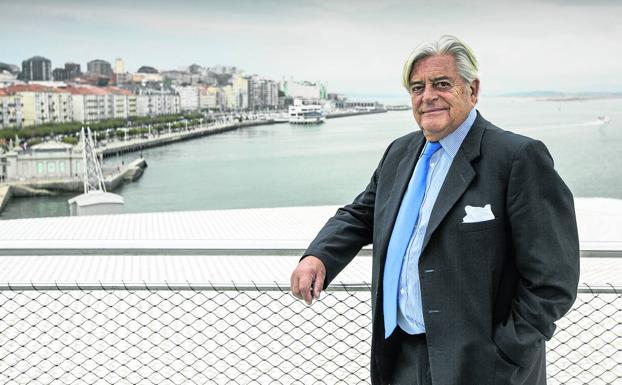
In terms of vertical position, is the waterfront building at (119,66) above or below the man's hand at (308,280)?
above

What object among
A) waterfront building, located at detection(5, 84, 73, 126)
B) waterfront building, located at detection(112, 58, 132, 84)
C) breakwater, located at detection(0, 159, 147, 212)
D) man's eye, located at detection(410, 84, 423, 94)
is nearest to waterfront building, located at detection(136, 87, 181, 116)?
waterfront building, located at detection(112, 58, 132, 84)

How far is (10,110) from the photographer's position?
1795 inches

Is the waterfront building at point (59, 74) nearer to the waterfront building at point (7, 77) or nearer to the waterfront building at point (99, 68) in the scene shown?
the waterfront building at point (99, 68)

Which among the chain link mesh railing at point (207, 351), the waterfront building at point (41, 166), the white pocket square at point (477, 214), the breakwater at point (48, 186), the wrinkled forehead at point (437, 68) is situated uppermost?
the wrinkled forehead at point (437, 68)

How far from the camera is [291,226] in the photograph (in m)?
5.63

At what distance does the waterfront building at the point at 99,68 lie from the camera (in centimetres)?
5580

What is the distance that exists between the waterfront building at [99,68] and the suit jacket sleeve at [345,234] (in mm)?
58417

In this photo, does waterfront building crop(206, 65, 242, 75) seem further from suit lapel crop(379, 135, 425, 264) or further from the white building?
suit lapel crop(379, 135, 425, 264)

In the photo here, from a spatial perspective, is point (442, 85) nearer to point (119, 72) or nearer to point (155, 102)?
point (155, 102)

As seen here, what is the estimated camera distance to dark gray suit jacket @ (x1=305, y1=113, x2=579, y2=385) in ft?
2.25

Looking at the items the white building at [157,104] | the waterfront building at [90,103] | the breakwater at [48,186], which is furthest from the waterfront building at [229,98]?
the breakwater at [48,186]

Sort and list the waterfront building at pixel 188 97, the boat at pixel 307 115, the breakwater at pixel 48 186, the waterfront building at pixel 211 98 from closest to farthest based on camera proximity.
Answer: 1. the breakwater at pixel 48 186
2. the boat at pixel 307 115
3. the waterfront building at pixel 188 97
4. the waterfront building at pixel 211 98

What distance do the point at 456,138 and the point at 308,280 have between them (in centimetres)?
25

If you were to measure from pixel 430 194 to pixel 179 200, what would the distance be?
26.8m
